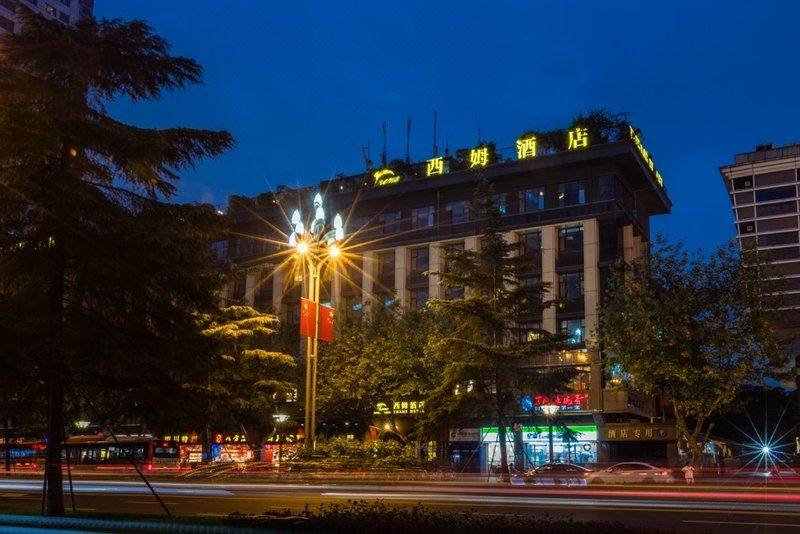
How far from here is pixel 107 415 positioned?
51.7ft

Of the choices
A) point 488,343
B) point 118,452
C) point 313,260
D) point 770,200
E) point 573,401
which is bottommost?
point 118,452

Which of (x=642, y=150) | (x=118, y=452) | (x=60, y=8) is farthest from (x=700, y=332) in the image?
(x=60, y=8)

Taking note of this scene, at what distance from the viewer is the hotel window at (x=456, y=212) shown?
183 feet

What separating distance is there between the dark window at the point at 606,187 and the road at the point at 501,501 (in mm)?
25708

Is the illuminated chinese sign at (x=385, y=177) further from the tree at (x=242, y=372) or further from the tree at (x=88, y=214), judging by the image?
the tree at (x=88, y=214)

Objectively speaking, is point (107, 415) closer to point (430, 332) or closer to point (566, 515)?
point (566, 515)

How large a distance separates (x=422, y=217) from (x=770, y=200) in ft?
130

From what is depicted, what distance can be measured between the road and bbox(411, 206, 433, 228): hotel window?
29618mm

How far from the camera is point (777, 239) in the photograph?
77.9 meters

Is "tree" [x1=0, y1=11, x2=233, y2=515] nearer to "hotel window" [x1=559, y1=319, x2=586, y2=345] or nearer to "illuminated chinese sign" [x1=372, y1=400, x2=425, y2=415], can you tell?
"illuminated chinese sign" [x1=372, y1=400, x2=425, y2=415]

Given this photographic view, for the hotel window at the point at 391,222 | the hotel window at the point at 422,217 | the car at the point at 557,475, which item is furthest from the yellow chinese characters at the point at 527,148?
the car at the point at 557,475

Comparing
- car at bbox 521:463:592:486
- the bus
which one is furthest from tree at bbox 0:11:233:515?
the bus

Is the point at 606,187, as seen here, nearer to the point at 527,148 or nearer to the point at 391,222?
the point at 527,148

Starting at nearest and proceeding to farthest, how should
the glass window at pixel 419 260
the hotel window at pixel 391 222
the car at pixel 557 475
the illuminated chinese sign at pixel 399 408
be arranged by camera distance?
1. the car at pixel 557 475
2. the illuminated chinese sign at pixel 399 408
3. the glass window at pixel 419 260
4. the hotel window at pixel 391 222
